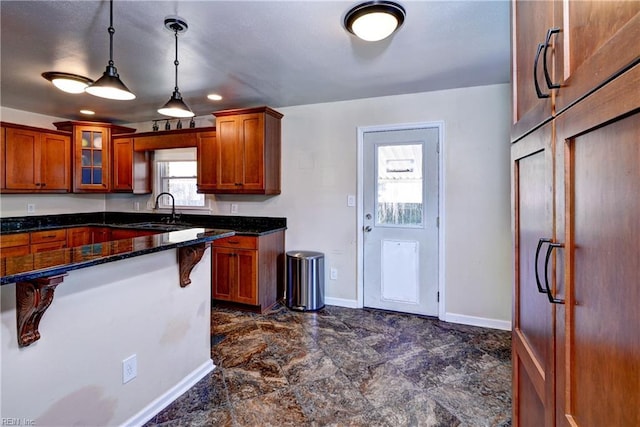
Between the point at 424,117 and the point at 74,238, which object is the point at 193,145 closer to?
the point at 74,238

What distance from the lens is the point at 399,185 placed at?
3551mm

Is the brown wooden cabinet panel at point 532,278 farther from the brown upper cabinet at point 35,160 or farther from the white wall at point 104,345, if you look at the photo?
the brown upper cabinet at point 35,160

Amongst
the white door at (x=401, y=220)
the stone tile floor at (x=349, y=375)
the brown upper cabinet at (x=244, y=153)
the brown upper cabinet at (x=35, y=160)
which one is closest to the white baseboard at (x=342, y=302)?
the white door at (x=401, y=220)

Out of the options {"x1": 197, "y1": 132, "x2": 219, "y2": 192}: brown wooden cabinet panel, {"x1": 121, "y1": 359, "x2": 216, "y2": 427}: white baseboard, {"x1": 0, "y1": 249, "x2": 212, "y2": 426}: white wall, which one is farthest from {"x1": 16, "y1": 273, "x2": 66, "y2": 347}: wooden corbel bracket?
{"x1": 197, "y1": 132, "x2": 219, "y2": 192}: brown wooden cabinet panel

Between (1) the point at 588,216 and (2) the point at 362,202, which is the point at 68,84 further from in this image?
(1) the point at 588,216

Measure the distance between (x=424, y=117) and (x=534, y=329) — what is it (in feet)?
9.13

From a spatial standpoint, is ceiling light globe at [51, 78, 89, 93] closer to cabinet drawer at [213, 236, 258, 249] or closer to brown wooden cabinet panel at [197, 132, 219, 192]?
brown wooden cabinet panel at [197, 132, 219, 192]

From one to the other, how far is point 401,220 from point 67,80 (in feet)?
11.5

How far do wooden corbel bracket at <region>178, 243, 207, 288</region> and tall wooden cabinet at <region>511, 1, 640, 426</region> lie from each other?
1812 mm

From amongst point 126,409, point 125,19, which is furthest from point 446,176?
point 126,409

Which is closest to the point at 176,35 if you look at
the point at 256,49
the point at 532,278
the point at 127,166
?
the point at 256,49

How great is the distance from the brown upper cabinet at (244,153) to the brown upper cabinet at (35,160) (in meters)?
2.15

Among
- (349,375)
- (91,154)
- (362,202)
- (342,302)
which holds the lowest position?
(349,375)

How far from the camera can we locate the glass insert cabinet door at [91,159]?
4.58 m
